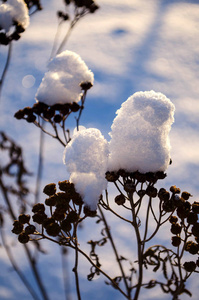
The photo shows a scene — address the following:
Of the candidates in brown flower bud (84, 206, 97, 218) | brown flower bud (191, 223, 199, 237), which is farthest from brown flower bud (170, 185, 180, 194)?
brown flower bud (84, 206, 97, 218)

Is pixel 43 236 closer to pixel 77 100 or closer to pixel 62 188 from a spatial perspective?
pixel 62 188

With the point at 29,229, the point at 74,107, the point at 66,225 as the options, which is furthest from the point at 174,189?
the point at 74,107

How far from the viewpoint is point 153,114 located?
1651 millimetres

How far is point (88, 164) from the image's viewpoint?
1.64m

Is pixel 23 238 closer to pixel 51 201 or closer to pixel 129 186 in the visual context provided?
pixel 51 201

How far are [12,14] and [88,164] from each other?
242cm

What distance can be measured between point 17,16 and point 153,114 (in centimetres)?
237

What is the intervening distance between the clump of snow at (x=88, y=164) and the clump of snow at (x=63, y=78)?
0.57 meters

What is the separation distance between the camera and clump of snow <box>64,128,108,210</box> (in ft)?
5.34

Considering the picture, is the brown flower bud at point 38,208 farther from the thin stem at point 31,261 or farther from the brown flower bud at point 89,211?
the thin stem at point 31,261

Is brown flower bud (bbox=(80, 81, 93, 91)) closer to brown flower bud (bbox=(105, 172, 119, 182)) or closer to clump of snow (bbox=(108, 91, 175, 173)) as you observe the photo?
clump of snow (bbox=(108, 91, 175, 173))

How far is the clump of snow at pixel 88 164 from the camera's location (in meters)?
1.63

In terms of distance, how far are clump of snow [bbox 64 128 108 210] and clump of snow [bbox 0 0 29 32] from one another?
2.16 metres

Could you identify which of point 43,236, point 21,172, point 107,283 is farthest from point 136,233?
point 21,172
